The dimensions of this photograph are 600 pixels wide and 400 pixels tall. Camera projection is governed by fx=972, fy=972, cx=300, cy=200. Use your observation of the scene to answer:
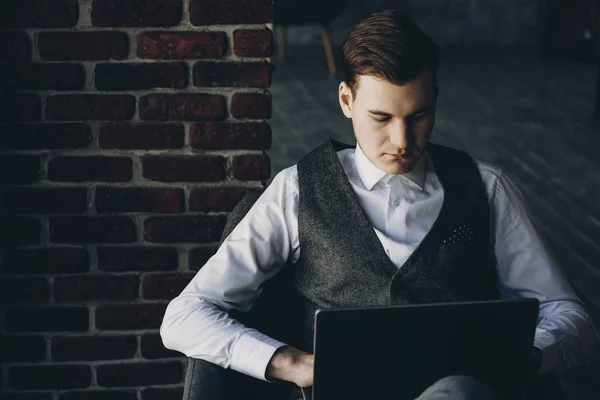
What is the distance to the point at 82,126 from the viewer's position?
7.32 feet

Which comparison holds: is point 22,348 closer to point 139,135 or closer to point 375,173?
point 139,135

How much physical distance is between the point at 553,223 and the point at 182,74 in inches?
108

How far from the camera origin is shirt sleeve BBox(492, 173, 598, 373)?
73.5 inches

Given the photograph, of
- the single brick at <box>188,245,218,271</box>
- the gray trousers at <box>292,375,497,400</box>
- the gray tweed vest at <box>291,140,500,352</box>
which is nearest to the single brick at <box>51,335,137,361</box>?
the single brick at <box>188,245,218,271</box>

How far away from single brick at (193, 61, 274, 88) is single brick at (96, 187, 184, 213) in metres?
0.27

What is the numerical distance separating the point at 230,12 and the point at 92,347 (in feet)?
2.91

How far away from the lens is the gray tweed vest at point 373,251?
6.10 feet

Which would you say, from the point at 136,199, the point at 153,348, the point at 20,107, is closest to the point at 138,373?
the point at 153,348

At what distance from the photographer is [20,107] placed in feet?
7.25

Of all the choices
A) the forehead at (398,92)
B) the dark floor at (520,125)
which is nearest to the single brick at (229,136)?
the forehead at (398,92)

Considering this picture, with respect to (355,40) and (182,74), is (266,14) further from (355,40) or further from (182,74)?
(355,40)

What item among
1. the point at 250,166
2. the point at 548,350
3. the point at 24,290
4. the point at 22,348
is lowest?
the point at 22,348

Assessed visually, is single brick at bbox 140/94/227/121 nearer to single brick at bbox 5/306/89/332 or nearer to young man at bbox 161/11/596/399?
young man at bbox 161/11/596/399

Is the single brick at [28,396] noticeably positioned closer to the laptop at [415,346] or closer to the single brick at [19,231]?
the single brick at [19,231]
